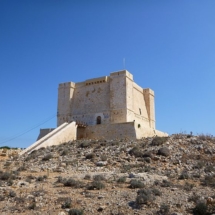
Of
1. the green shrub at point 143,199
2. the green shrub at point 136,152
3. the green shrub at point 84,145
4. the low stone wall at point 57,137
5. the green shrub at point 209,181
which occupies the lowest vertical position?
the green shrub at point 143,199

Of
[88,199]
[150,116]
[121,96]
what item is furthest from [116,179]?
[150,116]

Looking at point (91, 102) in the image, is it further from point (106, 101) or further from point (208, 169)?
point (208, 169)

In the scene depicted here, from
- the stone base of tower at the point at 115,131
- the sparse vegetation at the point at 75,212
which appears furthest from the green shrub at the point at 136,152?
the sparse vegetation at the point at 75,212

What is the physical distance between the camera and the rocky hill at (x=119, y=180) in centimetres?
662

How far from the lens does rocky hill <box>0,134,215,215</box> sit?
21.7 feet

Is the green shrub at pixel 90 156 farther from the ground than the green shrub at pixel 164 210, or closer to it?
farther from the ground

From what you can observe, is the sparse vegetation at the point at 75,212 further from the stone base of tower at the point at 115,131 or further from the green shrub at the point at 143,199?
the stone base of tower at the point at 115,131

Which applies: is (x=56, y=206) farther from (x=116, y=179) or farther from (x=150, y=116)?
(x=150, y=116)

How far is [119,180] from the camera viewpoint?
9492 mm

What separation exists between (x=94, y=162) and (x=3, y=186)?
228 inches

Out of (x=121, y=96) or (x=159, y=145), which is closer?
(x=159, y=145)

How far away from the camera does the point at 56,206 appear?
6.75 m

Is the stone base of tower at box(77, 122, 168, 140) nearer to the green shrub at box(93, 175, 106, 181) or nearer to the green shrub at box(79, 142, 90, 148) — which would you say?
the green shrub at box(79, 142, 90, 148)

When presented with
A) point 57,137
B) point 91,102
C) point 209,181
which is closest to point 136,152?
point 209,181
